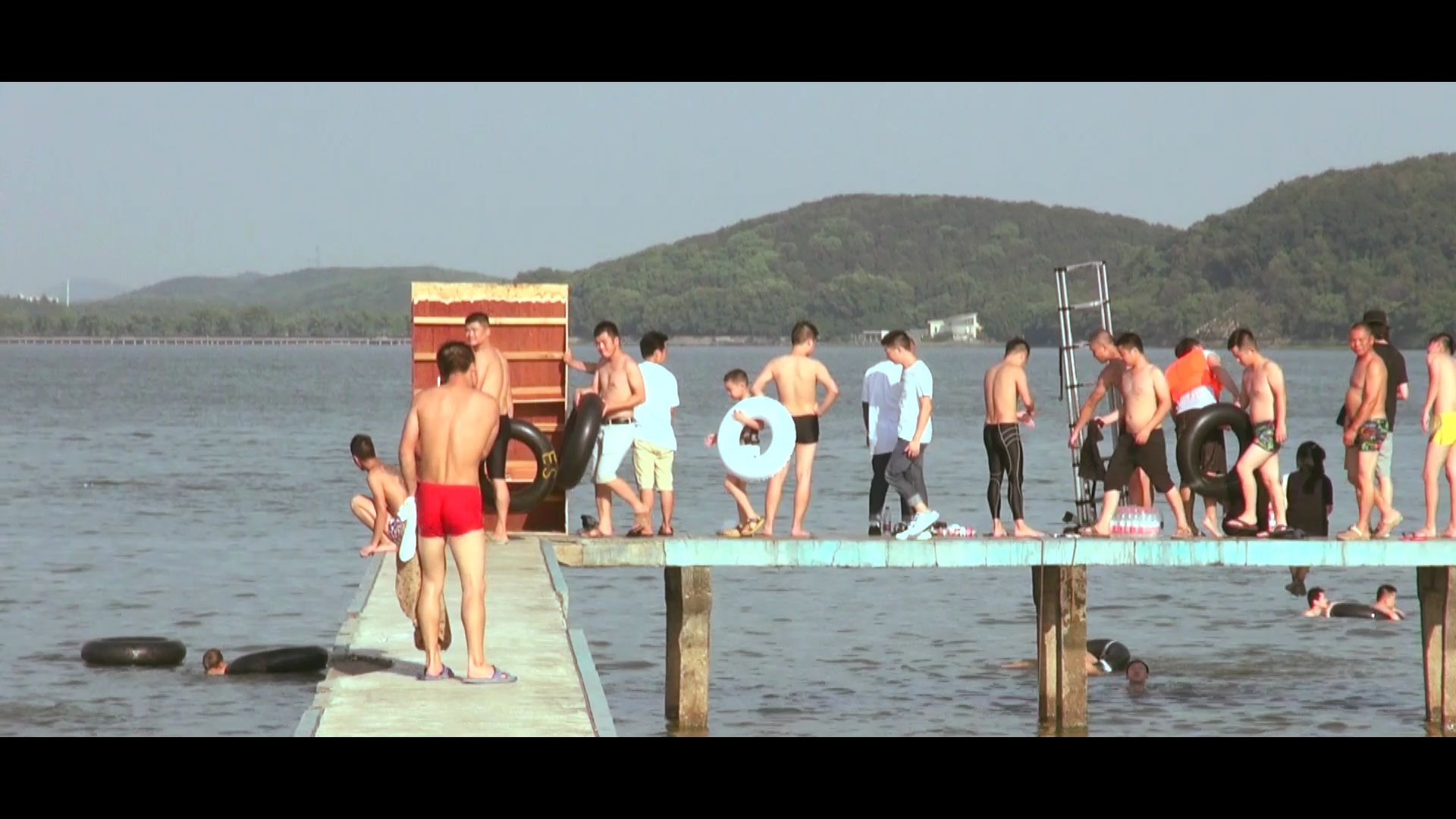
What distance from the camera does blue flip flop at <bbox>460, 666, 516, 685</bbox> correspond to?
32.5 feet

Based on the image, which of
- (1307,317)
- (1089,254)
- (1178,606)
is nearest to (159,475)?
(1178,606)

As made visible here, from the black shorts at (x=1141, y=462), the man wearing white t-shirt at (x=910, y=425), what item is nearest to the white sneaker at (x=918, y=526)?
the man wearing white t-shirt at (x=910, y=425)

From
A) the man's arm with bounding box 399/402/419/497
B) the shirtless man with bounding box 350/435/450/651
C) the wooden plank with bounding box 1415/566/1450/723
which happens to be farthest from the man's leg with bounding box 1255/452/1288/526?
the man's arm with bounding box 399/402/419/497

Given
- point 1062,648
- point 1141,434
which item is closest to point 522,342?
point 1062,648

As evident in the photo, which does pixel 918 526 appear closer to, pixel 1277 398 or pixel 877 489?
pixel 877 489

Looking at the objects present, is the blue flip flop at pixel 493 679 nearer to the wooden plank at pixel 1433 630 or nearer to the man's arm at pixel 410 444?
the man's arm at pixel 410 444

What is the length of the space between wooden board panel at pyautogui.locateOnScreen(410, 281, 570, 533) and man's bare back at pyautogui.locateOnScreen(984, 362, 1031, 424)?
3.59 meters

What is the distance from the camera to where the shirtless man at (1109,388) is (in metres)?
15.0

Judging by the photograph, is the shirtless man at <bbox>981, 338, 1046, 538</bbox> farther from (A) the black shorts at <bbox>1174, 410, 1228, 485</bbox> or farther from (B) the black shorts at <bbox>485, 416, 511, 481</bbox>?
(B) the black shorts at <bbox>485, 416, 511, 481</bbox>

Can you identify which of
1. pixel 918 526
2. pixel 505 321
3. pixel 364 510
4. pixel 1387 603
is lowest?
pixel 1387 603

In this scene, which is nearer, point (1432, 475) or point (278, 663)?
point (1432, 475)

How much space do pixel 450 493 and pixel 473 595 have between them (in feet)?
1.62

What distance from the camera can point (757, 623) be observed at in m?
21.7

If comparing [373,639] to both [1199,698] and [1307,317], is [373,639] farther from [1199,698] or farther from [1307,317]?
[1307,317]
